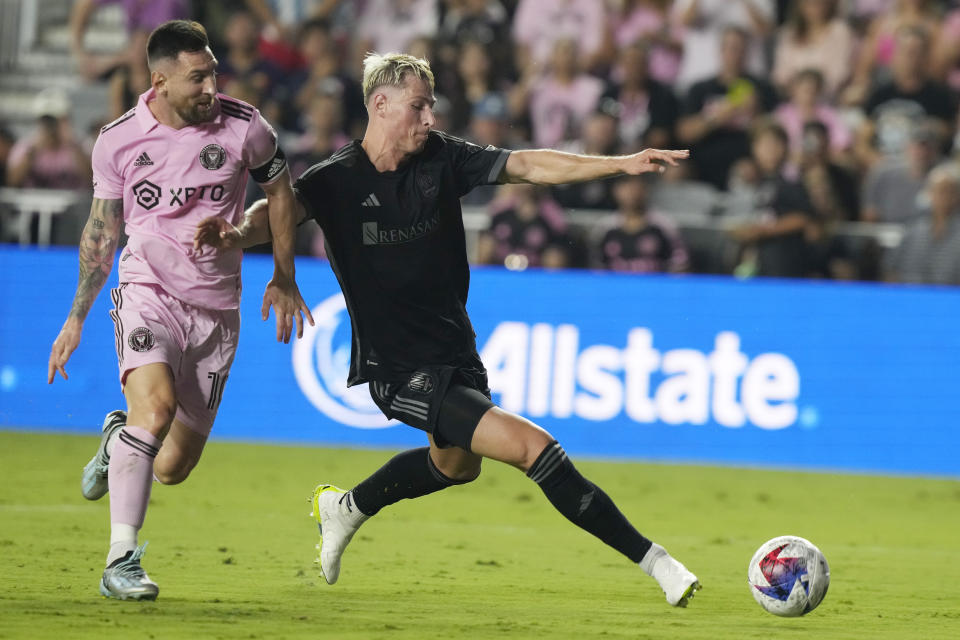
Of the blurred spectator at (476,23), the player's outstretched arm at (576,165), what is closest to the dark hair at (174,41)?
the player's outstretched arm at (576,165)

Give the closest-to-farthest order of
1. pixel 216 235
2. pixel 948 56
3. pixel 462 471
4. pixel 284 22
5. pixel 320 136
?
pixel 216 235, pixel 462 471, pixel 320 136, pixel 948 56, pixel 284 22

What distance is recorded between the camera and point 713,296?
12.6 m

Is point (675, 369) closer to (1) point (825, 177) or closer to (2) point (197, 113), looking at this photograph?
(1) point (825, 177)

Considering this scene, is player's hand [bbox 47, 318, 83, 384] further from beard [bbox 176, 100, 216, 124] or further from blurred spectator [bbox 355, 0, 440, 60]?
blurred spectator [bbox 355, 0, 440, 60]

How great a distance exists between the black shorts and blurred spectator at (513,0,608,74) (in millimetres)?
10307

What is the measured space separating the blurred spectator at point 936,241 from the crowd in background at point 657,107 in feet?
0.06

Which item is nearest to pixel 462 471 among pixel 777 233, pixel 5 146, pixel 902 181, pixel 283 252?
pixel 283 252

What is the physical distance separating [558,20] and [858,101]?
3485 mm

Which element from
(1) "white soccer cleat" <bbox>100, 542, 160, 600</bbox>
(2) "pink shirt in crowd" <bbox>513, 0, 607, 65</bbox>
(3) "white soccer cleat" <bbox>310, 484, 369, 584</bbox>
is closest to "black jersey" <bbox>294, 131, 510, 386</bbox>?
(3) "white soccer cleat" <bbox>310, 484, 369, 584</bbox>

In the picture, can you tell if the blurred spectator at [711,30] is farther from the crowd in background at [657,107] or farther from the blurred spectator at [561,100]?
the blurred spectator at [561,100]

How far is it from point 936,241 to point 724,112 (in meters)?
2.83

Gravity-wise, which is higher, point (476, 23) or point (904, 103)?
point (476, 23)

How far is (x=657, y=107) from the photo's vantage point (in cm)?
1529

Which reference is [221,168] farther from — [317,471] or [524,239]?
[524,239]
